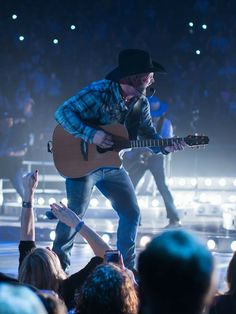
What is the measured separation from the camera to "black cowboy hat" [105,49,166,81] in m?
5.91

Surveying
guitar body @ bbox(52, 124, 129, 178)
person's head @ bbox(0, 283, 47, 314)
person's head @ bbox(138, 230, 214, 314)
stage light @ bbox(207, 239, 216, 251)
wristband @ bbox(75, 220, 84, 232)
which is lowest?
stage light @ bbox(207, 239, 216, 251)

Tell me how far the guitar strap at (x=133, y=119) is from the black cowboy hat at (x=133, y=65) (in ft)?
0.95

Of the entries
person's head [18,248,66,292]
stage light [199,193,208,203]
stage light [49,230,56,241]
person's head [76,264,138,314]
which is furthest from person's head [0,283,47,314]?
stage light [199,193,208,203]

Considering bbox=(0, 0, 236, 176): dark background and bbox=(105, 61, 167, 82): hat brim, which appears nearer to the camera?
bbox=(105, 61, 167, 82): hat brim

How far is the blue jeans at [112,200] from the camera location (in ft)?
19.1

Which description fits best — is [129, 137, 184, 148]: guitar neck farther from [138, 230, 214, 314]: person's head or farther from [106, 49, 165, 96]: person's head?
[138, 230, 214, 314]: person's head

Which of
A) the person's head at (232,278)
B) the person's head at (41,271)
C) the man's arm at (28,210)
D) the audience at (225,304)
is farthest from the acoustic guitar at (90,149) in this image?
the audience at (225,304)

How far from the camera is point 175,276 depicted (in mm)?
1509

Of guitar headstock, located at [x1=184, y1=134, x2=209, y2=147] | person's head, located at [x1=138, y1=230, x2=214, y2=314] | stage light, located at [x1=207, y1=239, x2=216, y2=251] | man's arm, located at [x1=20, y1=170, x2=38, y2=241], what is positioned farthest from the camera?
stage light, located at [x1=207, y1=239, x2=216, y2=251]

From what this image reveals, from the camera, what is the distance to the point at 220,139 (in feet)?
57.5

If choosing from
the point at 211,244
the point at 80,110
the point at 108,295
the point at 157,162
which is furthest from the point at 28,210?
the point at 157,162

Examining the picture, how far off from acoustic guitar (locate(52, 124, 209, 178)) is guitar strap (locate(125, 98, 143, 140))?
155 millimetres

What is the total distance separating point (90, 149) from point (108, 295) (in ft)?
12.1

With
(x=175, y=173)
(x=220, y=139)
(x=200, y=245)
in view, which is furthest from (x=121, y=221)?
(x=220, y=139)
